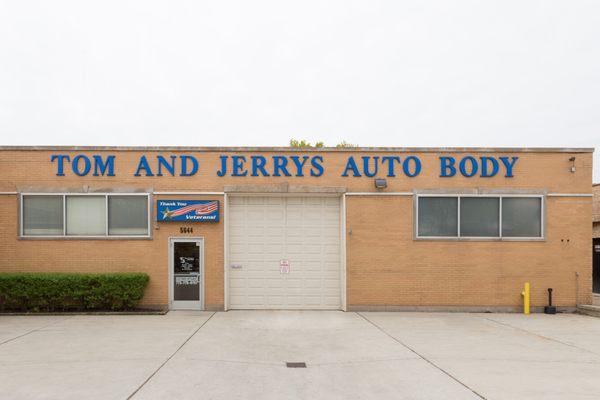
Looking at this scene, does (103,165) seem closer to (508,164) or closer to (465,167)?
(465,167)

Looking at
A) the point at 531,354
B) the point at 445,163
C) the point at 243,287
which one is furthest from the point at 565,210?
the point at 243,287

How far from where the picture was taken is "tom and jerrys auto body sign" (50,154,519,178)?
44.0 feet

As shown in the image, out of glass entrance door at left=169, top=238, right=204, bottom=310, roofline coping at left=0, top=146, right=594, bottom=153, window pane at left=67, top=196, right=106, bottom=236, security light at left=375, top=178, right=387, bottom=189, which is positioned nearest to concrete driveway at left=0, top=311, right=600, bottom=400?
glass entrance door at left=169, top=238, right=204, bottom=310

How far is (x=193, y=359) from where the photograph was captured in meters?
7.79

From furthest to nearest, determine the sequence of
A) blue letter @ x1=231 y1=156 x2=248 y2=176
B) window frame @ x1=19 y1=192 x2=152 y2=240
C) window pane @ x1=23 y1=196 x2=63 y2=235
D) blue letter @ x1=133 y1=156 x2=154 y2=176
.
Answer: blue letter @ x1=231 y1=156 x2=248 y2=176 → blue letter @ x1=133 y1=156 x2=154 y2=176 → window pane @ x1=23 y1=196 x2=63 y2=235 → window frame @ x1=19 y1=192 x2=152 y2=240

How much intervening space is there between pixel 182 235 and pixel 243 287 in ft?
8.33

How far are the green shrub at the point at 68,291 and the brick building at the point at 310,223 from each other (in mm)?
616

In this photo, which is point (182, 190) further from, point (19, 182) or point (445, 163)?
point (445, 163)

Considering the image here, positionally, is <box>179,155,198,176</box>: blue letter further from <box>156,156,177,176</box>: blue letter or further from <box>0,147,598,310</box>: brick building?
<box>156,156,177,176</box>: blue letter

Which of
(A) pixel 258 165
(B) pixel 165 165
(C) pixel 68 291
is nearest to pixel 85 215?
(C) pixel 68 291

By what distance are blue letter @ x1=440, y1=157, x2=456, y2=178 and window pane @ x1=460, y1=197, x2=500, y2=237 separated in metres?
0.89

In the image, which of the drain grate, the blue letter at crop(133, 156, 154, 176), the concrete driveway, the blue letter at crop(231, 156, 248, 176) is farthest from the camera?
the blue letter at crop(231, 156, 248, 176)

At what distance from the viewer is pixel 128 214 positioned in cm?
1339

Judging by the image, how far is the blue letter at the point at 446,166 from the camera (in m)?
13.7
